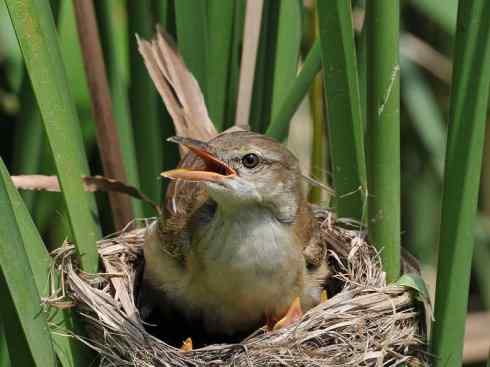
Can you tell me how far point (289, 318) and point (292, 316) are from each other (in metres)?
0.02

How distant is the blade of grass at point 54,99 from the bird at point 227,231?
0.74 feet

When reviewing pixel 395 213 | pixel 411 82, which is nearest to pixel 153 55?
pixel 395 213

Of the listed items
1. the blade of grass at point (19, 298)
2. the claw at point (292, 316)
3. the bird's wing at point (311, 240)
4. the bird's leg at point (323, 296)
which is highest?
Answer: the blade of grass at point (19, 298)

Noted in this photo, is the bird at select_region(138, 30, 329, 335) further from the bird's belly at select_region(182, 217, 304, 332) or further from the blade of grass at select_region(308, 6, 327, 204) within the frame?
the blade of grass at select_region(308, 6, 327, 204)

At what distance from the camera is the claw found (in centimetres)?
208

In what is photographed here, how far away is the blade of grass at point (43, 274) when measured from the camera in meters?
1.64

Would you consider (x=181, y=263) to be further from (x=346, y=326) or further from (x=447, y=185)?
(x=447, y=185)

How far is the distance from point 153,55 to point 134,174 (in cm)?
35

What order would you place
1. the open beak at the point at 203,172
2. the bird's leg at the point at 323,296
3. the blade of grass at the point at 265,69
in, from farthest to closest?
the bird's leg at the point at 323,296
the blade of grass at the point at 265,69
the open beak at the point at 203,172

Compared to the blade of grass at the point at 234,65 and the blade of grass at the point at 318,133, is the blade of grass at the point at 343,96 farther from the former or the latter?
the blade of grass at the point at 318,133

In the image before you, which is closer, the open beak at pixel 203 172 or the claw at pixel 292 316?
the open beak at pixel 203 172

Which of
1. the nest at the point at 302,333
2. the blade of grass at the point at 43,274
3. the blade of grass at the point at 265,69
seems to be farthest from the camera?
the blade of grass at the point at 265,69

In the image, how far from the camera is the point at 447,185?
1.66 meters

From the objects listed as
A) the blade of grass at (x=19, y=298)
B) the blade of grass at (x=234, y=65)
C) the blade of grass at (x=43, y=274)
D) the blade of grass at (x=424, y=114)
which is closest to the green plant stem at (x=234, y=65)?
the blade of grass at (x=234, y=65)
